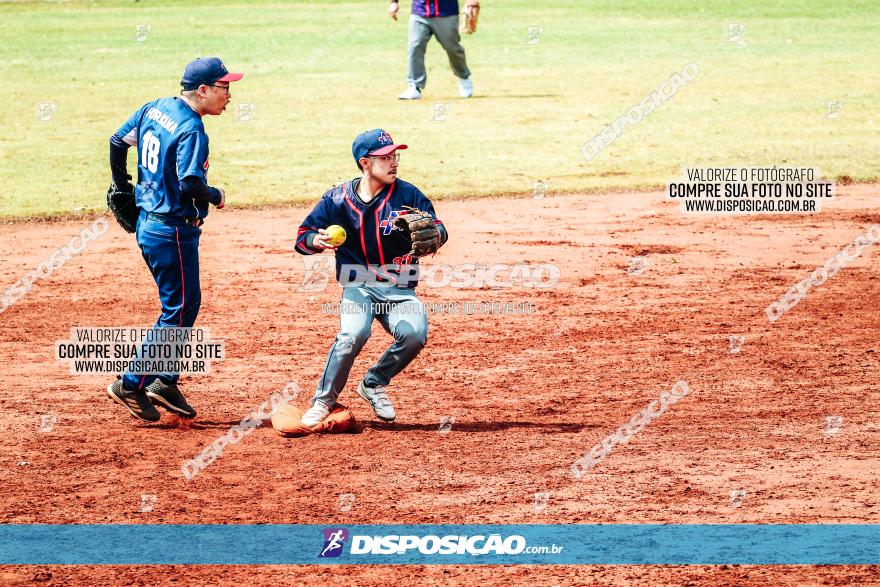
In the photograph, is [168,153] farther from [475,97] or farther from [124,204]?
[475,97]

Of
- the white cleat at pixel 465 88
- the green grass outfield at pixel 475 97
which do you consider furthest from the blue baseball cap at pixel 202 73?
the white cleat at pixel 465 88

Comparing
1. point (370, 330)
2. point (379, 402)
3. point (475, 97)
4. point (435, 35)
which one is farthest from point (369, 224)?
point (475, 97)

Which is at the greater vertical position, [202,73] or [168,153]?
[202,73]

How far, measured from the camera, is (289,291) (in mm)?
11977

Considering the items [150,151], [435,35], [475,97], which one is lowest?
[475,97]

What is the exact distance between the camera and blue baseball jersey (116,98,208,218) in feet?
25.9

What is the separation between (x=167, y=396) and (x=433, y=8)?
13.4 m

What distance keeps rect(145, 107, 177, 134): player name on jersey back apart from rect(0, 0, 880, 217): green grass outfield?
7.35m

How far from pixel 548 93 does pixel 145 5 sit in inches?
801

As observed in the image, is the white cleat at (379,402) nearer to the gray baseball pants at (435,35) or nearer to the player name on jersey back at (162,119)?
the player name on jersey back at (162,119)

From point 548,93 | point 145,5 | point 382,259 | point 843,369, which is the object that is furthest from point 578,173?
point 145,5

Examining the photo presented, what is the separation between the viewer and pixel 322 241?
782 cm

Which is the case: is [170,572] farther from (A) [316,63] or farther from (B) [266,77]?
(A) [316,63]

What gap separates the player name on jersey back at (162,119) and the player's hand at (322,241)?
1.14m
